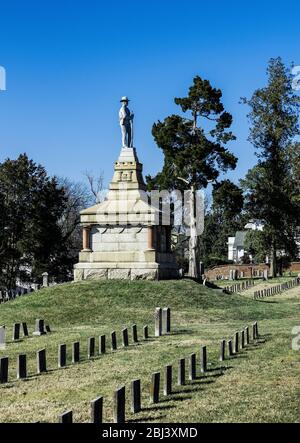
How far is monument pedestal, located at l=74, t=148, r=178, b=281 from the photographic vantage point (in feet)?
126

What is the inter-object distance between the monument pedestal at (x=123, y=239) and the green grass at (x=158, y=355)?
1.72 metres

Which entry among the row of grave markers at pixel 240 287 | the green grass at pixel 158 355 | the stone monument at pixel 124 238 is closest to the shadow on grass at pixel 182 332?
the green grass at pixel 158 355

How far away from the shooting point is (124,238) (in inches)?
1542

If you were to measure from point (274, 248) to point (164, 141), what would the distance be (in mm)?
14962

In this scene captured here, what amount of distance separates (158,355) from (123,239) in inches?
754

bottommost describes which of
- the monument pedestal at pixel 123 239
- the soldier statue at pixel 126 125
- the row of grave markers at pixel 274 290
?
the row of grave markers at pixel 274 290

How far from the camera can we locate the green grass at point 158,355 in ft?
45.8

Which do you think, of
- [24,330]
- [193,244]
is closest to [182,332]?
[24,330]

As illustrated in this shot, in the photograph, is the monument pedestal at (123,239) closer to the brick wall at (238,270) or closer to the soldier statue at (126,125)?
the soldier statue at (126,125)

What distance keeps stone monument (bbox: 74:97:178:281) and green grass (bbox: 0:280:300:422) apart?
5.66 ft

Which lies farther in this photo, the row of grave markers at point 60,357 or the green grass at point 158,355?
the row of grave markers at point 60,357
